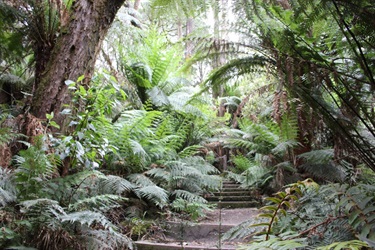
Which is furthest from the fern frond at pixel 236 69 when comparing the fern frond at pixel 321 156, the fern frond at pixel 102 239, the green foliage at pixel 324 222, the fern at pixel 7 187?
the fern at pixel 7 187

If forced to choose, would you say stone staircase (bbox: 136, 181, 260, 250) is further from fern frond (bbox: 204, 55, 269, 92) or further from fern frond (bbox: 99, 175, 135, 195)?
fern frond (bbox: 204, 55, 269, 92)

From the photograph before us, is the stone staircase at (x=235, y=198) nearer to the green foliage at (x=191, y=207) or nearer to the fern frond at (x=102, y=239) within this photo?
the green foliage at (x=191, y=207)

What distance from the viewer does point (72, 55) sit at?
239 centimetres

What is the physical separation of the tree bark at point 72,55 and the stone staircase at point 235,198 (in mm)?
2432

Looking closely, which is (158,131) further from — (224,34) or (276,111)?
(276,111)

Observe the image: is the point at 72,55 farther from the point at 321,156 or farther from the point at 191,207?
the point at 321,156

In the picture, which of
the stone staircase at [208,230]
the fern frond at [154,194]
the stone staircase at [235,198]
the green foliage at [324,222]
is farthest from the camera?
the stone staircase at [235,198]

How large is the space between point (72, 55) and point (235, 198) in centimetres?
322

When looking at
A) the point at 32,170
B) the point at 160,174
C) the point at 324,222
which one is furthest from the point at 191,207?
the point at 324,222

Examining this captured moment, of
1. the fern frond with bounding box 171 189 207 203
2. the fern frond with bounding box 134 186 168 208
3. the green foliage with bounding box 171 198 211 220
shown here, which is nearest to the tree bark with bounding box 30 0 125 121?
the fern frond with bounding box 134 186 168 208

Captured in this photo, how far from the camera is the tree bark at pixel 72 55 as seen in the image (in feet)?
7.70

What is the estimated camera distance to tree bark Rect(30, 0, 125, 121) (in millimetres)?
2348

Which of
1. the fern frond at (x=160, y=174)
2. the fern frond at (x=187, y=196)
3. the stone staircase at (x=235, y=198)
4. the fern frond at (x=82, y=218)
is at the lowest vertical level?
the stone staircase at (x=235, y=198)

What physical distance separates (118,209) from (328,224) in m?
2.18
